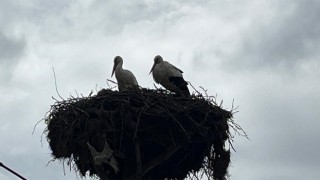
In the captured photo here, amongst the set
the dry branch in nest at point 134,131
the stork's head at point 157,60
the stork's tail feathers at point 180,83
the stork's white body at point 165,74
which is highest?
the stork's head at point 157,60

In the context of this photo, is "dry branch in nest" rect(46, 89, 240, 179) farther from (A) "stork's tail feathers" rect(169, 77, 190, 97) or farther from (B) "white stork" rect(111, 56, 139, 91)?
(B) "white stork" rect(111, 56, 139, 91)

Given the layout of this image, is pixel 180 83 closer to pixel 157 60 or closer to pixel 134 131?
pixel 157 60

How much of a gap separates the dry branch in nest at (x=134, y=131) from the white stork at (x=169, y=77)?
1.31 m

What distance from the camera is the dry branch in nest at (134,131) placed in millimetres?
8883

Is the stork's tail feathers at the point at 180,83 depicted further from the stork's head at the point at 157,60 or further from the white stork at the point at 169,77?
the stork's head at the point at 157,60

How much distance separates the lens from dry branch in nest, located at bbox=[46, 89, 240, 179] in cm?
888

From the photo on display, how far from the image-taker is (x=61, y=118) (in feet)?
29.8

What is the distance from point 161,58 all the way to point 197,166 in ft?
8.09

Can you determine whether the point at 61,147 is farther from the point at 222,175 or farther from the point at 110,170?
the point at 222,175

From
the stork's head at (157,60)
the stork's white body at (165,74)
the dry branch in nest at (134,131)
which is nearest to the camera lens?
the dry branch in nest at (134,131)

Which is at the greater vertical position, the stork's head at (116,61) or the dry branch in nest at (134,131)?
the stork's head at (116,61)

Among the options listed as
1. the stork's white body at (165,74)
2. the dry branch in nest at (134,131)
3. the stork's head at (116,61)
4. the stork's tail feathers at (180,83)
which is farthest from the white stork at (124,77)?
the dry branch in nest at (134,131)

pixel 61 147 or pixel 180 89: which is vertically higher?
pixel 180 89

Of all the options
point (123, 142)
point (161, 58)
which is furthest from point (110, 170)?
point (161, 58)
